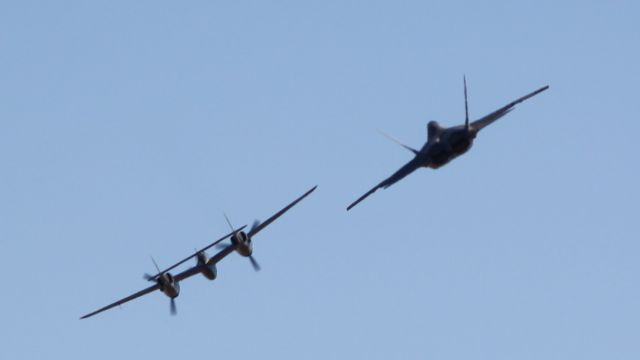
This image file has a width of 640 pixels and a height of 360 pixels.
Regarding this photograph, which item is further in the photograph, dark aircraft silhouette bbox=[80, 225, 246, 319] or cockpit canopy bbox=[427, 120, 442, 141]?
dark aircraft silhouette bbox=[80, 225, 246, 319]

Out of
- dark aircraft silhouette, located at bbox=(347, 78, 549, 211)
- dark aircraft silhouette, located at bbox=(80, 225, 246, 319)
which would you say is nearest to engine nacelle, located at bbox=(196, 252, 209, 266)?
dark aircraft silhouette, located at bbox=(80, 225, 246, 319)

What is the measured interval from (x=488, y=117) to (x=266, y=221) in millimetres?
34885

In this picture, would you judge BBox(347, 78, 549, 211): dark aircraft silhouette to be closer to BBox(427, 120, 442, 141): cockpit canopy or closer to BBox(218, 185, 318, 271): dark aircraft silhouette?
BBox(427, 120, 442, 141): cockpit canopy

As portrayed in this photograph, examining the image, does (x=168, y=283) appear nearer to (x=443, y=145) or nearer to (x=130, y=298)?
(x=130, y=298)

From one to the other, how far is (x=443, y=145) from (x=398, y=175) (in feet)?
13.0

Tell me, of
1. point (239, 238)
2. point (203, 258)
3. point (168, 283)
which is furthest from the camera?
point (168, 283)

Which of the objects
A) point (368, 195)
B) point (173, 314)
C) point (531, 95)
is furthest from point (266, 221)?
point (531, 95)

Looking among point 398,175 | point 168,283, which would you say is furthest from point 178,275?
point 398,175

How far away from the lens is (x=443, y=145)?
9712 centimetres

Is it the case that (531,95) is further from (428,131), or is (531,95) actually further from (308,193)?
(308,193)

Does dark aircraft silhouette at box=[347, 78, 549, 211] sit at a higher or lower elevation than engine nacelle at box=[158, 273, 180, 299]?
lower

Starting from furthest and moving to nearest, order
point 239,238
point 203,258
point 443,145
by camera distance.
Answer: point 203,258 → point 239,238 → point 443,145

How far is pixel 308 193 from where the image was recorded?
124 m

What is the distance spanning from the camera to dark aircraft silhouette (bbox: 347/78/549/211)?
96.8 metres
